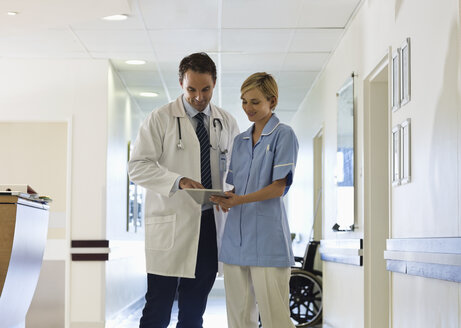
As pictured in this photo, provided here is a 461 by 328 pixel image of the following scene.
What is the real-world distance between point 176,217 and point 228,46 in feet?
12.5

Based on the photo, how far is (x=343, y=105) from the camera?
573 cm

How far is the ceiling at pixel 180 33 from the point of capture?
5.14m

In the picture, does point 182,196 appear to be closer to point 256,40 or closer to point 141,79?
point 256,40

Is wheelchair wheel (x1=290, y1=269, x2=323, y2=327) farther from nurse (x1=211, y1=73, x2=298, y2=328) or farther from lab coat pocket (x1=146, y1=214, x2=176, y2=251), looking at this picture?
nurse (x1=211, y1=73, x2=298, y2=328)

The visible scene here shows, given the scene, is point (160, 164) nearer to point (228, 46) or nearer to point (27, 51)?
point (228, 46)

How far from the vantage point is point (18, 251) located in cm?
347

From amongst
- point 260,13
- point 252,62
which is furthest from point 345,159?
point 252,62

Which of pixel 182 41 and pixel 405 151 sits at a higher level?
pixel 182 41

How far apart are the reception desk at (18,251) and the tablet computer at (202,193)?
1.10 meters

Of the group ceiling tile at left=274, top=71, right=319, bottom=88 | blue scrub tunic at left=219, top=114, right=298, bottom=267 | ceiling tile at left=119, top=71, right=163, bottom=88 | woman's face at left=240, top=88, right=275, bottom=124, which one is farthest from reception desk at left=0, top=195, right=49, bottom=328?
ceiling tile at left=274, top=71, right=319, bottom=88

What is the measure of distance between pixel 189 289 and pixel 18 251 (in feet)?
3.48

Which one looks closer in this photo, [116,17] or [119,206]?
[116,17]

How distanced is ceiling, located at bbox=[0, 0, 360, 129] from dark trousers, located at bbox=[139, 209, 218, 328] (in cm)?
250

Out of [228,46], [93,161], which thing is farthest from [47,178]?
[228,46]
